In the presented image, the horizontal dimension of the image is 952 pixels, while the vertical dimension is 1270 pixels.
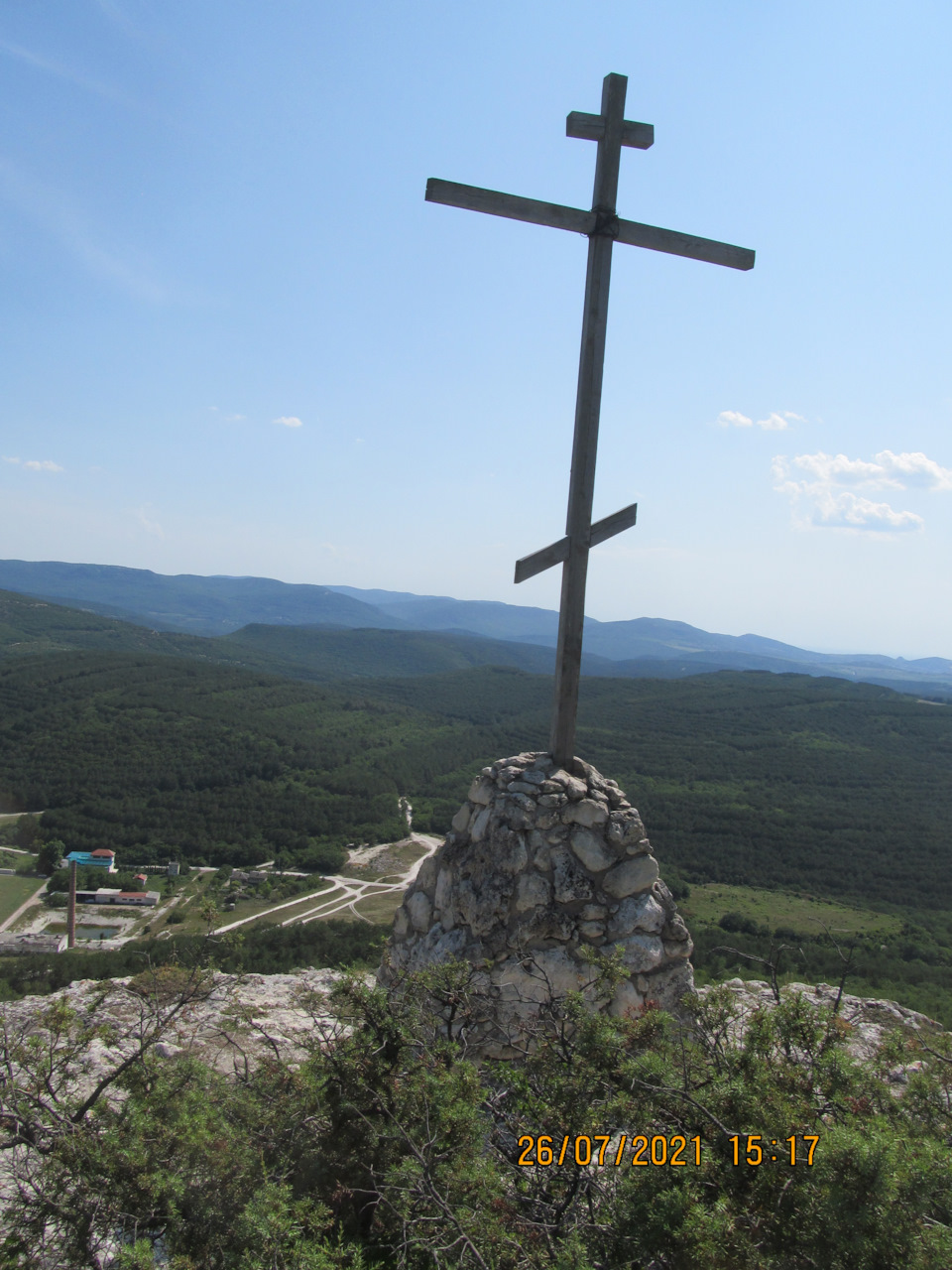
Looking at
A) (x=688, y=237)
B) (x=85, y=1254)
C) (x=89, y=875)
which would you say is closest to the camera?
(x=85, y=1254)

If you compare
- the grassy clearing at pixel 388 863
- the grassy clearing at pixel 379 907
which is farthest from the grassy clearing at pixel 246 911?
the grassy clearing at pixel 388 863

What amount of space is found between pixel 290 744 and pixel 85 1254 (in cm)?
6373

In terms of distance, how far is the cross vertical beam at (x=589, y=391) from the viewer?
15.6 feet

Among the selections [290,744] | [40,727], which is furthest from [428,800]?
[40,727]

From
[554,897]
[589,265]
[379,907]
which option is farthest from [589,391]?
[379,907]

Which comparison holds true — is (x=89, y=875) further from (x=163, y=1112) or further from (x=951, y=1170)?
(x=951, y=1170)

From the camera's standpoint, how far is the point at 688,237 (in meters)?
5.00

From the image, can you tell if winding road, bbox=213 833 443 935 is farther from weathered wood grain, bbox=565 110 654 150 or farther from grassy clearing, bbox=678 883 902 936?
weathered wood grain, bbox=565 110 654 150

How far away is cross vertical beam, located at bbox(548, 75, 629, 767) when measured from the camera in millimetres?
4758

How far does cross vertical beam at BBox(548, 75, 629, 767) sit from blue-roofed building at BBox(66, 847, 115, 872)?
39954 mm

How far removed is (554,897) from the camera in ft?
15.7

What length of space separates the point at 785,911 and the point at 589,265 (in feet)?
105

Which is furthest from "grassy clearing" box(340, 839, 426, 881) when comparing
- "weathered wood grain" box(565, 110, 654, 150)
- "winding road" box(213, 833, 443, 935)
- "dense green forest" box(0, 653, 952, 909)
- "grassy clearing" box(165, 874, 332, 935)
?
"weathered wood grain" box(565, 110, 654, 150)
